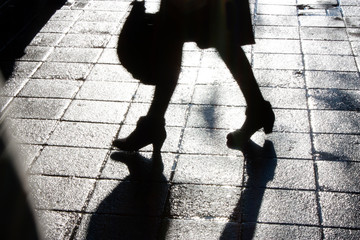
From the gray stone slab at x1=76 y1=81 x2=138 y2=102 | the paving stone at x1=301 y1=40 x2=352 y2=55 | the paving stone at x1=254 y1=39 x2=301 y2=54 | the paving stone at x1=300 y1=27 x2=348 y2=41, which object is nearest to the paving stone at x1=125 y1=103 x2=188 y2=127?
the gray stone slab at x1=76 y1=81 x2=138 y2=102

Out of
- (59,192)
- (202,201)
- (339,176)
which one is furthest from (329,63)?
(59,192)

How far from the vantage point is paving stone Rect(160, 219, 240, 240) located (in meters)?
3.19

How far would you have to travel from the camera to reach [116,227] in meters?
3.30

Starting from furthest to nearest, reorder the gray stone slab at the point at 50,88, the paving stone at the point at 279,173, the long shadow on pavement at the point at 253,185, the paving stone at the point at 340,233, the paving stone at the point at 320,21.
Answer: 1. the paving stone at the point at 320,21
2. the gray stone slab at the point at 50,88
3. the paving stone at the point at 279,173
4. the long shadow on pavement at the point at 253,185
5. the paving stone at the point at 340,233

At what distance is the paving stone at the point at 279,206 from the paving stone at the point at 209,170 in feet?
0.67

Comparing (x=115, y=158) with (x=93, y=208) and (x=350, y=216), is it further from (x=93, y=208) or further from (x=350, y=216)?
(x=350, y=216)

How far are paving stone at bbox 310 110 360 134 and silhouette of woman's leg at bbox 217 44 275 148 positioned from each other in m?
0.53

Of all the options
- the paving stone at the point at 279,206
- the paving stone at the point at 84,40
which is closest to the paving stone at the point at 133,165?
the paving stone at the point at 279,206

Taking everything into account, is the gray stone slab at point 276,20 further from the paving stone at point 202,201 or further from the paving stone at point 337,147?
the paving stone at point 202,201

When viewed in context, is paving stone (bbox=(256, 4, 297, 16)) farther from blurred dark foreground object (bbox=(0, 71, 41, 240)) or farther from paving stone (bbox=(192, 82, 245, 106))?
blurred dark foreground object (bbox=(0, 71, 41, 240))

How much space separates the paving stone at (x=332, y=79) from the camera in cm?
488

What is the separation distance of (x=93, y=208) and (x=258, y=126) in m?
1.49

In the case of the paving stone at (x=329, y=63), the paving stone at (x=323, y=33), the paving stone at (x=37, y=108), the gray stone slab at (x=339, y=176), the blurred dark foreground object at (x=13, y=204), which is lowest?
the paving stone at (x=323, y=33)

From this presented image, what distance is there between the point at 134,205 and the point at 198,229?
1.73ft
